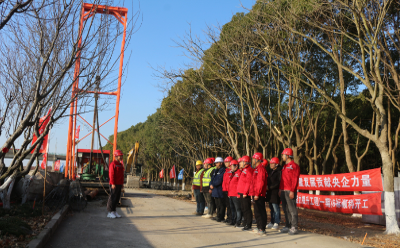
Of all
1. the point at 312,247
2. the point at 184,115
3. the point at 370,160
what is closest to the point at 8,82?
the point at 312,247

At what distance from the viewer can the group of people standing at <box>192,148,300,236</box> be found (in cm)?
849

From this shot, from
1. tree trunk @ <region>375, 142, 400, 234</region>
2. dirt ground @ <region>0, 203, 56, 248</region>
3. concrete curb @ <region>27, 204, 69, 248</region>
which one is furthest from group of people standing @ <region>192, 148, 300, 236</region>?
dirt ground @ <region>0, 203, 56, 248</region>

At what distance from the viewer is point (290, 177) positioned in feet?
28.2

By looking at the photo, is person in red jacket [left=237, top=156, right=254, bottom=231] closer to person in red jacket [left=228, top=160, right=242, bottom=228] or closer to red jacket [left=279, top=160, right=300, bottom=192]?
person in red jacket [left=228, top=160, right=242, bottom=228]

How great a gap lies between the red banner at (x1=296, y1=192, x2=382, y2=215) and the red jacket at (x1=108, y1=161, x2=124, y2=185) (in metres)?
7.28

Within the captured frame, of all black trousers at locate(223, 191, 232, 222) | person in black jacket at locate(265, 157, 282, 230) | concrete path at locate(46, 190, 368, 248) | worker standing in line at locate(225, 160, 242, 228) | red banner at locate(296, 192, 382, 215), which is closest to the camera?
concrete path at locate(46, 190, 368, 248)

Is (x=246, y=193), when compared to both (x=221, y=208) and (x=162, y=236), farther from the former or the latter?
(x=162, y=236)

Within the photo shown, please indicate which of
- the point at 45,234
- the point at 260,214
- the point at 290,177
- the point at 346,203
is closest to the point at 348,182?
the point at 346,203

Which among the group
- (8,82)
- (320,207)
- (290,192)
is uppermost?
(8,82)

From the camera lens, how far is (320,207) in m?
13.3

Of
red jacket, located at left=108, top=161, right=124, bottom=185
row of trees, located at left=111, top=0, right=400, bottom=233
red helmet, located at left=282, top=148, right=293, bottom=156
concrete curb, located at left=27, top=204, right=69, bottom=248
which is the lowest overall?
concrete curb, located at left=27, top=204, right=69, bottom=248

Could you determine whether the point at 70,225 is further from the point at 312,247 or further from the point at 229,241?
the point at 312,247

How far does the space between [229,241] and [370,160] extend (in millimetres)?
22946

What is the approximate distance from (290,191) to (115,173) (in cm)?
509
